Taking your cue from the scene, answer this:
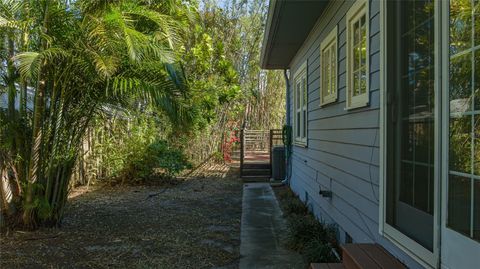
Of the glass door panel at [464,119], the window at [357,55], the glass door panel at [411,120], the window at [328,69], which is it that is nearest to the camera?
the glass door panel at [464,119]

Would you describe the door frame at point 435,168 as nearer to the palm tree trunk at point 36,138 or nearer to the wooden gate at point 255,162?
the palm tree trunk at point 36,138

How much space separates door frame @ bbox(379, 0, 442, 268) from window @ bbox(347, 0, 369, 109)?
70cm

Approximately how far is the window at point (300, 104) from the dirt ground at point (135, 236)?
5.85ft

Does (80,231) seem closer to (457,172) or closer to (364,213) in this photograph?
(364,213)

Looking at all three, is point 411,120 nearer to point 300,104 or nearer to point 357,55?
point 357,55

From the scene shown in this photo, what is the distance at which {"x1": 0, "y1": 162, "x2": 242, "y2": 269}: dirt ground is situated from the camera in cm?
468

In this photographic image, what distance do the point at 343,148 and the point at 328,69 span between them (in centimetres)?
159

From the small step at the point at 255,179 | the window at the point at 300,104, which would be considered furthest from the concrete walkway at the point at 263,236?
the small step at the point at 255,179

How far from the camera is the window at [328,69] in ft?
17.9

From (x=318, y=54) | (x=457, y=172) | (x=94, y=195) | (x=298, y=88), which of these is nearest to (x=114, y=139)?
(x=94, y=195)

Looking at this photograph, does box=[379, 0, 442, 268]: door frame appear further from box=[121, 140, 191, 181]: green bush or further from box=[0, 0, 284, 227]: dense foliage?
box=[121, 140, 191, 181]: green bush

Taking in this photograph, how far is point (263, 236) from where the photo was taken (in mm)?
5754

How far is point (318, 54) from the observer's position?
21.7 ft

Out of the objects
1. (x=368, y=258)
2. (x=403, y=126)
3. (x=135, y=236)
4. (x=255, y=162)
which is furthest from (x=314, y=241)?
(x=255, y=162)
